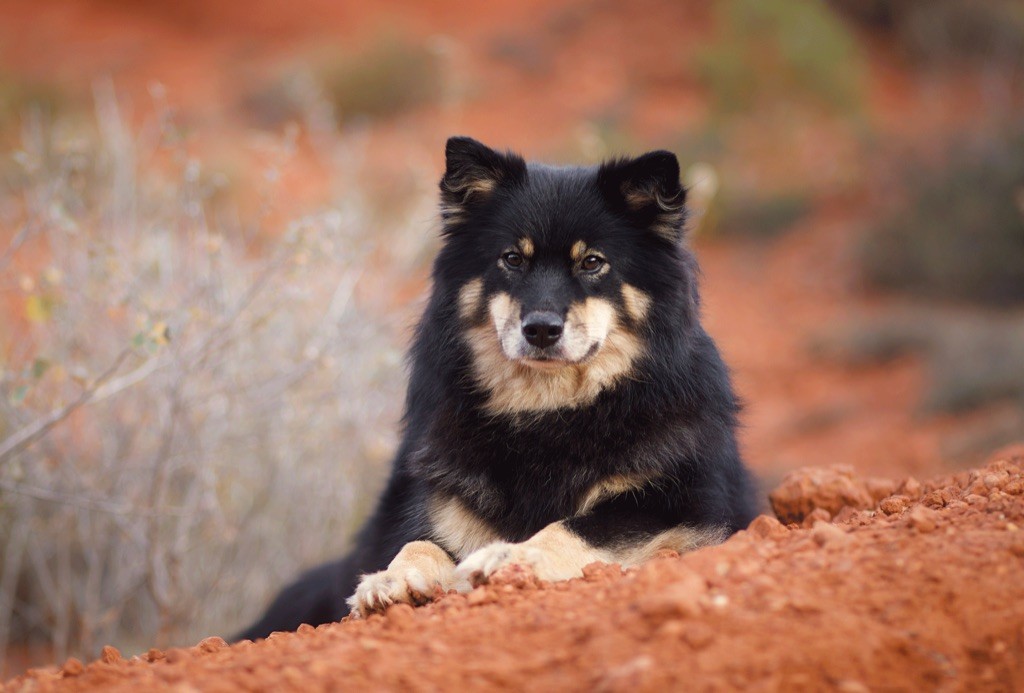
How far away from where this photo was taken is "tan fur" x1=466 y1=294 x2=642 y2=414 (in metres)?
4.08

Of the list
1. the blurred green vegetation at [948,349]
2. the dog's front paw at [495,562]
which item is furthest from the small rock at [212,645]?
the blurred green vegetation at [948,349]

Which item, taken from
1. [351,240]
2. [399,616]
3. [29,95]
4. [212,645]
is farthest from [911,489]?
[29,95]

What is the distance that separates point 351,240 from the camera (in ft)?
22.7

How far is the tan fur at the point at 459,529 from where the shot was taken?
4.01 m

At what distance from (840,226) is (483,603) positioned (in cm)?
1657

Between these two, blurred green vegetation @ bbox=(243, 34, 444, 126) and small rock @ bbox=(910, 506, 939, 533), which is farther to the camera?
blurred green vegetation @ bbox=(243, 34, 444, 126)

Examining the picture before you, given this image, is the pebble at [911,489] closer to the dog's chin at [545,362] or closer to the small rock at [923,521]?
the small rock at [923,521]

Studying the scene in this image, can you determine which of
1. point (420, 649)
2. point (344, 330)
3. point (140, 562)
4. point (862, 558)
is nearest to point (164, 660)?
point (420, 649)

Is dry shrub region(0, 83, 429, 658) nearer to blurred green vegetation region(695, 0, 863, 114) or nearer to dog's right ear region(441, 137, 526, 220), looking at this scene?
dog's right ear region(441, 137, 526, 220)

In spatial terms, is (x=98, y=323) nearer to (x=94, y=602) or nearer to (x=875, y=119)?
(x=94, y=602)

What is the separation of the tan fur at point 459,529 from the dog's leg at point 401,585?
0.67 ft

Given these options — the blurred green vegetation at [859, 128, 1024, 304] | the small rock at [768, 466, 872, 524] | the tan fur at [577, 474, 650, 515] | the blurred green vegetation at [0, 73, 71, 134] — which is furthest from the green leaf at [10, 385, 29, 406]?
the blurred green vegetation at [859, 128, 1024, 304]

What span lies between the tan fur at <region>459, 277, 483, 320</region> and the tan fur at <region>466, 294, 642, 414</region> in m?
0.08

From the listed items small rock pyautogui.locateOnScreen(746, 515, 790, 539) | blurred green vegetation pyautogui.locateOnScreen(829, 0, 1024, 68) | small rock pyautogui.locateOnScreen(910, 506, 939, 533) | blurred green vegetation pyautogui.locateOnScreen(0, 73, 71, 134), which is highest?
blurred green vegetation pyautogui.locateOnScreen(829, 0, 1024, 68)
